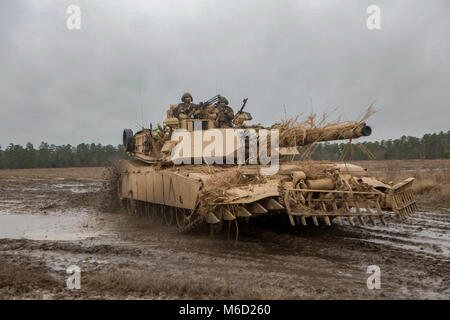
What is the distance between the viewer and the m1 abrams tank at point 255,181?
688 cm

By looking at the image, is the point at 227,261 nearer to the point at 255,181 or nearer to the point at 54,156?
the point at 255,181

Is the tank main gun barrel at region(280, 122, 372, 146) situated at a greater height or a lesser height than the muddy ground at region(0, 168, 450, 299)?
greater

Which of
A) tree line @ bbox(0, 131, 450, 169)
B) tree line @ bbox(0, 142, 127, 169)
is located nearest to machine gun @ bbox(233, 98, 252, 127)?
tree line @ bbox(0, 131, 450, 169)

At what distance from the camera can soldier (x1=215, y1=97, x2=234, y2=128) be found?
35.4ft

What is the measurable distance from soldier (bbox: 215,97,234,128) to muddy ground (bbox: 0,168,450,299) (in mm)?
2840

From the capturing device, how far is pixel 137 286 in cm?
497

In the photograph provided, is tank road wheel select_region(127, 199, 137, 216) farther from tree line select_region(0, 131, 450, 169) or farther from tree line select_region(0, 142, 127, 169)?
tree line select_region(0, 142, 127, 169)

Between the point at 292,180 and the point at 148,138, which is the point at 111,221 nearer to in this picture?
the point at 148,138

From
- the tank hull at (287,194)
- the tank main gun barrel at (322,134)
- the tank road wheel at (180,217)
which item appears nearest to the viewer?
the tank main gun barrel at (322,134)

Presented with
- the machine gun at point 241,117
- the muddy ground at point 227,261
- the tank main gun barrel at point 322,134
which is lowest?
the muddy ground at point 227,261

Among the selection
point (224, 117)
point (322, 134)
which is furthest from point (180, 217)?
point (322, 134)

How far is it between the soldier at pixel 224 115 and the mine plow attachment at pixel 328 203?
13.4ft

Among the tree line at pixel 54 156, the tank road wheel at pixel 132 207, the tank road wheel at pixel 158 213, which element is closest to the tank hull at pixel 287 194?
the tank road wheel at pixel 158 213

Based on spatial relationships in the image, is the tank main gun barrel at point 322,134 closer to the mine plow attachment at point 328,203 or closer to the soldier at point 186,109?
the mine plow attachment at point 328,203
